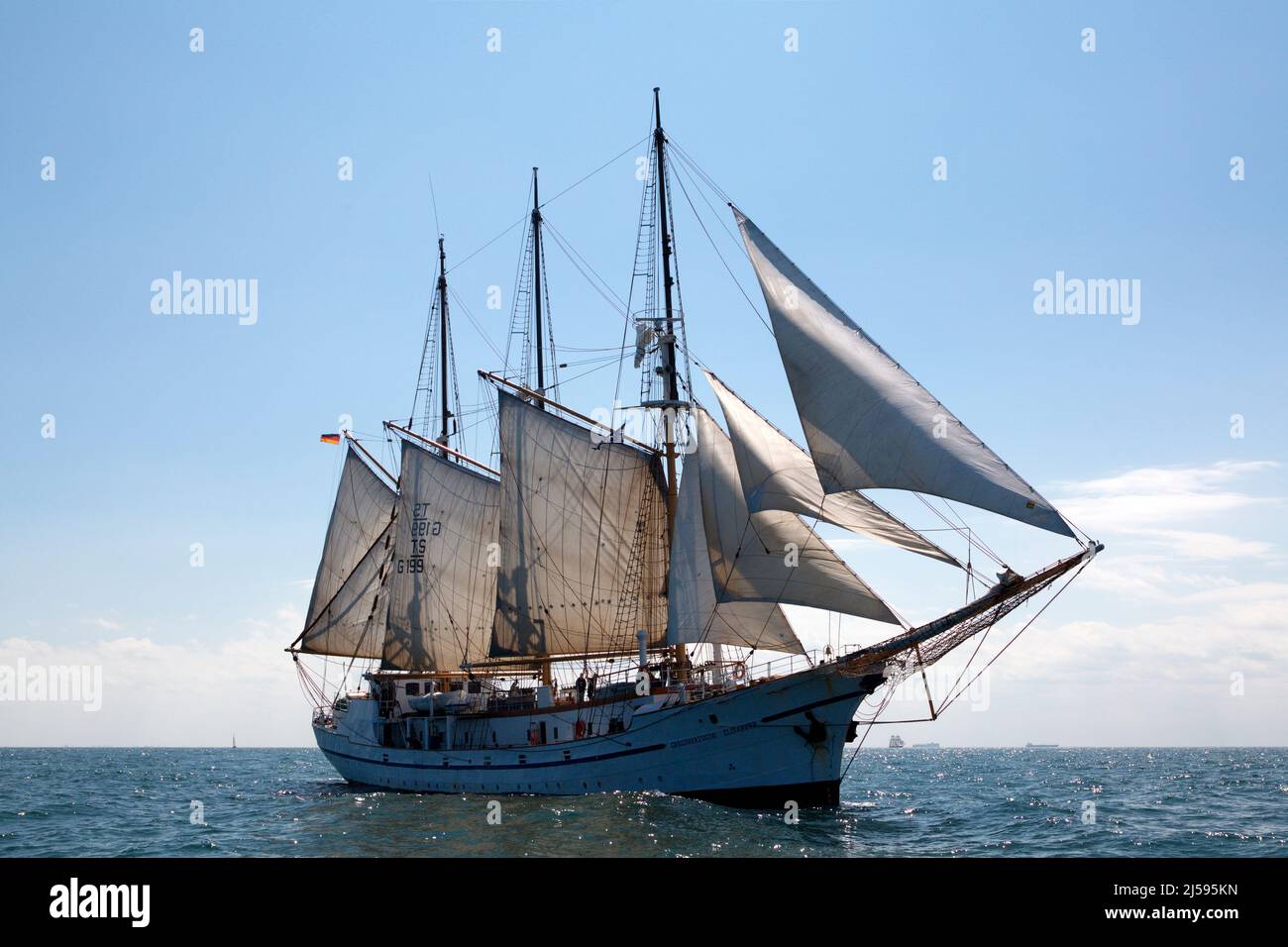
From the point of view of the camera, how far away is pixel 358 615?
202ft

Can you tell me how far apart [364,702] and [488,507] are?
12253 mm

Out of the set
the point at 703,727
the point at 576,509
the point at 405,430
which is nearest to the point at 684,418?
the point at 576,509

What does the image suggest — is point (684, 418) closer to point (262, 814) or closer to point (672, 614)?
point (672, 614)

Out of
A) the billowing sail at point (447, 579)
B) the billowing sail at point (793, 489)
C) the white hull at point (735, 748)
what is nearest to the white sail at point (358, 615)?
the billowing sail at point (447, 579)

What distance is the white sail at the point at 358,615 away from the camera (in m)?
61.1

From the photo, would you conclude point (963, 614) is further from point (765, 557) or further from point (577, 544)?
point (577, 544)

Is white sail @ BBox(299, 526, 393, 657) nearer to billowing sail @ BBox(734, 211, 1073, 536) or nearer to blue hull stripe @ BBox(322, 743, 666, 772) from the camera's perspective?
blue hull stripe @ BBox(322, 743, 666, 772)

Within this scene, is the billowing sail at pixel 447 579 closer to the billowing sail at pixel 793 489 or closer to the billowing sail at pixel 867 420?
the billowing sail at pixel 793 489

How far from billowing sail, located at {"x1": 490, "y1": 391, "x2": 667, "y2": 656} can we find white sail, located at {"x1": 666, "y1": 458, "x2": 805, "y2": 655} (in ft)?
21.8

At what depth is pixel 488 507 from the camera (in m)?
56.1

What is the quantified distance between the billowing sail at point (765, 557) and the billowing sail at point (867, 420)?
4716 millimetres

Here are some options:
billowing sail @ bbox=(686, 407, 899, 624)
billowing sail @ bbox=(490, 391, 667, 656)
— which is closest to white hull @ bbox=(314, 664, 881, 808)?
billowing sail @ bbox=(686, 407, 899, 624)

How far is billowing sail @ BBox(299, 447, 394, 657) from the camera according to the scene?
202 feet

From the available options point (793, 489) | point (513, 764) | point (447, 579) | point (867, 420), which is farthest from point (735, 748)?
point (447, 579)
